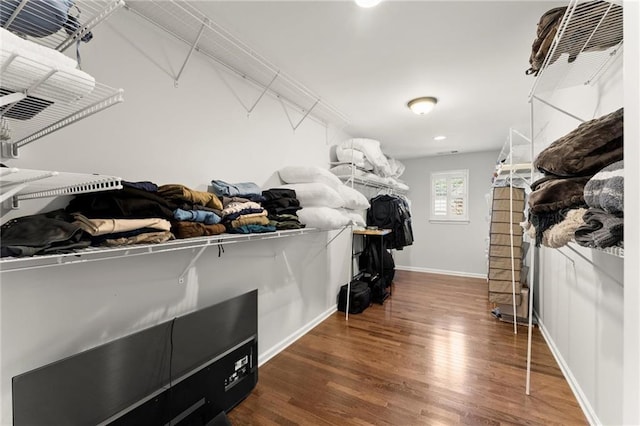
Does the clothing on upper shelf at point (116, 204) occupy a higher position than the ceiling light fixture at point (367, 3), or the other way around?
the ceiling light fixture at point (367, 3)

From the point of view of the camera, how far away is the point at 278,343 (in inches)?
98.3

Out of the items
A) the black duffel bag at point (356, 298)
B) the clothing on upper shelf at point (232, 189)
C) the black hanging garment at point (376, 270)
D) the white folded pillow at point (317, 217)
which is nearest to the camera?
the clothing on upper shelf at point (232, 189)

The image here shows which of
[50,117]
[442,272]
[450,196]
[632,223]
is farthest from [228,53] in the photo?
[442,272]

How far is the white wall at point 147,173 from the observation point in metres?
1.15

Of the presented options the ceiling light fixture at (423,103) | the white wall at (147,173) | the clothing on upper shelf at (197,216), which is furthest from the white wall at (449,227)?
the clothing on upper shelf at (197,216)

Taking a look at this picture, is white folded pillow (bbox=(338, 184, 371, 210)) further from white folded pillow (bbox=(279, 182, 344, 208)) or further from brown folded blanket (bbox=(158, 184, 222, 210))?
brown folded blanket (bbox=(158, 184, 222, 210))

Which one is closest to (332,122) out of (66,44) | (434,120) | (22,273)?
(434,120)

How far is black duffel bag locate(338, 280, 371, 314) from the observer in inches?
135

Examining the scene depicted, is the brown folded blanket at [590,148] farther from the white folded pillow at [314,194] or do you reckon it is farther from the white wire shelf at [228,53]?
the white wire shelf at [228,53]

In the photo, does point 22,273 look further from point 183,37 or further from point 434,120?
point 434,120

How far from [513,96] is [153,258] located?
329 centimetres

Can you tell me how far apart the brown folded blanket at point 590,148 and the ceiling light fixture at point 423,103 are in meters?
1.80

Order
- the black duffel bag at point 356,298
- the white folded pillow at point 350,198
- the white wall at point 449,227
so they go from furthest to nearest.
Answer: the white wall at point 449,227 → the black duffel bag at point 356,298 → the white folded pillow at point 350,198

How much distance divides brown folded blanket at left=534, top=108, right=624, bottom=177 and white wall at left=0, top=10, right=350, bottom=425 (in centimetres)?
188
